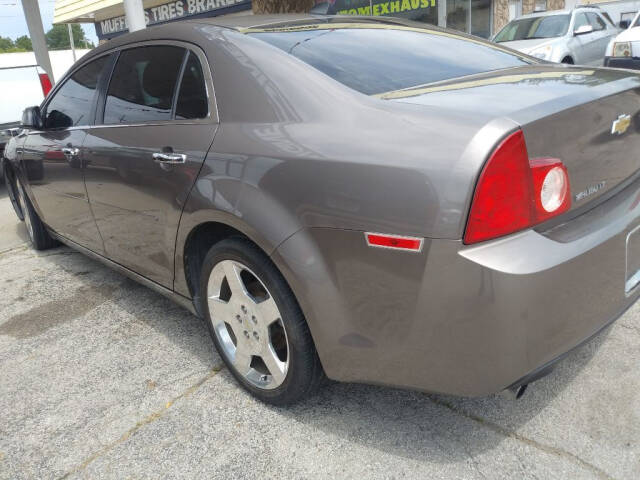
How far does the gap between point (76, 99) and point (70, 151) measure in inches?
15.2

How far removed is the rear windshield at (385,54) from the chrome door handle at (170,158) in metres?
0.59

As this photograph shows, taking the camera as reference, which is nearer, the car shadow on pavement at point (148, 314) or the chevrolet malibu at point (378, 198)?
the chevrolet malibu at point (378, 198)

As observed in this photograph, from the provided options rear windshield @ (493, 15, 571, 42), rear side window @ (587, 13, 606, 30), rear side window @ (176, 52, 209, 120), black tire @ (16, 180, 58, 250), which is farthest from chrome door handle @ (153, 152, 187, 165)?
rear side window @ (587, 13, 606, 30)

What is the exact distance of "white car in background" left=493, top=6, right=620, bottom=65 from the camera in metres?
8.93

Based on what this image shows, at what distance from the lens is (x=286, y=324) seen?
2.05m

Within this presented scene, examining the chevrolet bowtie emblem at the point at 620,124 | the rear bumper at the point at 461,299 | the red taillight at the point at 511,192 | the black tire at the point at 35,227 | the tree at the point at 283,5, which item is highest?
the tree at the point at 283,5

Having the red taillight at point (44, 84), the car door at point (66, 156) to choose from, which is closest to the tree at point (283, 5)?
the red taillight at point (44, 84)

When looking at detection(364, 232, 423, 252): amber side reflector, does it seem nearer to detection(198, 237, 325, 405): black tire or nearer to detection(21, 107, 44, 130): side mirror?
detection(198, 237, 325, 405): black tire

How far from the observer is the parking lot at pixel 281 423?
1.97 m

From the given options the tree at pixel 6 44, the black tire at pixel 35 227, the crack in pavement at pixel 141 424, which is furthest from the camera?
the tree at pixel 6 44

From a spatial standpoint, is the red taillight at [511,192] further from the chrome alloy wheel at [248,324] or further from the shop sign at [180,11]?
the shop sign at [180,11]

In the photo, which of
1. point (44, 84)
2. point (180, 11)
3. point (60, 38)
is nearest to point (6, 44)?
point (60, 38)

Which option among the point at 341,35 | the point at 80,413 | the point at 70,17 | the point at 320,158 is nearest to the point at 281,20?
the point at 341,35

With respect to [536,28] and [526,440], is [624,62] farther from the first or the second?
[526,440]
